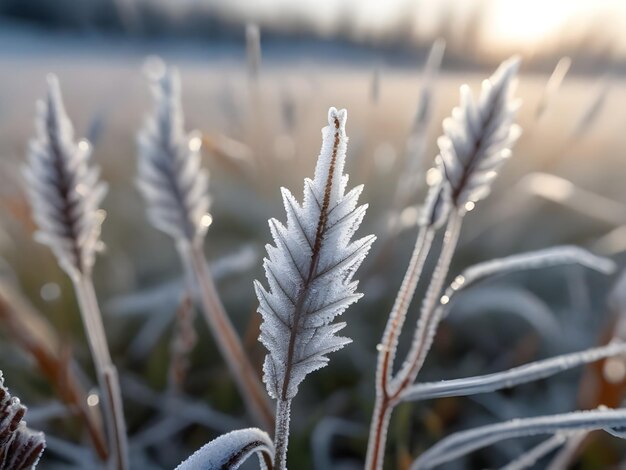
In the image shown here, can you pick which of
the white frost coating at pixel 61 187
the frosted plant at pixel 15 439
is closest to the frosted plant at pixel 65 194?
the white frost coating at pixel 61 187

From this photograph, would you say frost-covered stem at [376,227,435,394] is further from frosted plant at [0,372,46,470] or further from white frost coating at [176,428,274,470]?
frosted plant at [0,372,46,470]

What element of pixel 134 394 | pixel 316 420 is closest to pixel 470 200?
pixel 316 420

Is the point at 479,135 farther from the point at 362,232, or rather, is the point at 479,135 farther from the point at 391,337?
the point at 362,232

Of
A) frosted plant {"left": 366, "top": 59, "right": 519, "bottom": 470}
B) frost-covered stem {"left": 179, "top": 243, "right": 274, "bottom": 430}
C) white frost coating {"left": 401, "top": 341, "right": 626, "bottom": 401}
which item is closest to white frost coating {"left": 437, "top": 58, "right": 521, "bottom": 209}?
frosted plant {"left": 366, "top": 59, "right": 519, "bottom": 470}

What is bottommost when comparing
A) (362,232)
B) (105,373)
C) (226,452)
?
(226,452)

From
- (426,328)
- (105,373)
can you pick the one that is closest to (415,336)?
(426,328)

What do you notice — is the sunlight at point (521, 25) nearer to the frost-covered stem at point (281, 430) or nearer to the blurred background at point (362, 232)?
the blurred background at point (362, 232)
